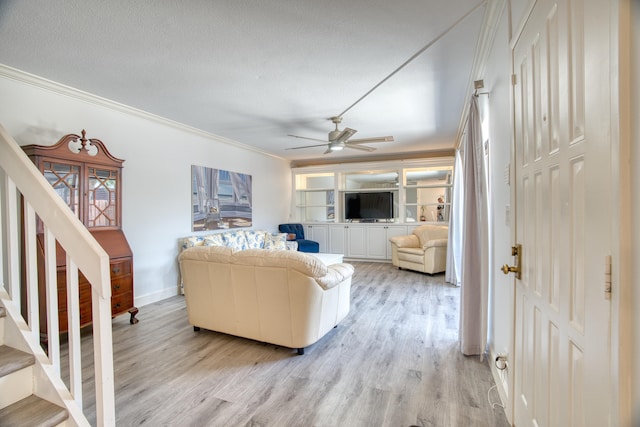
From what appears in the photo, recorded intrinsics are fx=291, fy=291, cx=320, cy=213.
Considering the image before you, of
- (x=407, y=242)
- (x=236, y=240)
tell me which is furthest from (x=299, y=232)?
(x=407, y=242)

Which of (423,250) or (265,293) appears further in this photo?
(423,250)

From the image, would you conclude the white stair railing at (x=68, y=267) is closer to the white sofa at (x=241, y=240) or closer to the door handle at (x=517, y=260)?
the door handle at (x=517, y=260)

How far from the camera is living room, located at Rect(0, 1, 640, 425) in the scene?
68cm

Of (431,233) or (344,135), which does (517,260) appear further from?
(431,233)

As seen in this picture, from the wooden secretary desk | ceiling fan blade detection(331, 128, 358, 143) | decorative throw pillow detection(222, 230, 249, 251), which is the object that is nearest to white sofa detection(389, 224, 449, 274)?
ceiling fan blade detection(331, 128, 358, 143)

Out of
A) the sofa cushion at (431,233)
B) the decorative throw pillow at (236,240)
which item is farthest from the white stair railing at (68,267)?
the sofa cushion at (431,233)

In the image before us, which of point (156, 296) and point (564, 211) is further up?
point (564, 211)

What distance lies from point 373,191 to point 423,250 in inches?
84.2

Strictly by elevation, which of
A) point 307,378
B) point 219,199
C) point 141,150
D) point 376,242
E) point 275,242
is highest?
point 141,150

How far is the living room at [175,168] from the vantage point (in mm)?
680

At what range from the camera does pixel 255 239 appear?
552 centimetres

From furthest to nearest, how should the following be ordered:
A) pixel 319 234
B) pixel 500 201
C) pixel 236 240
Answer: pixel 319 234 → pixel 236 240 → pixel 500 201

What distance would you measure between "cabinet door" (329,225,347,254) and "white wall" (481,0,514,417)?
15.7ft

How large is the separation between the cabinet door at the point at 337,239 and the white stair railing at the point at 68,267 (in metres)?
6.04
